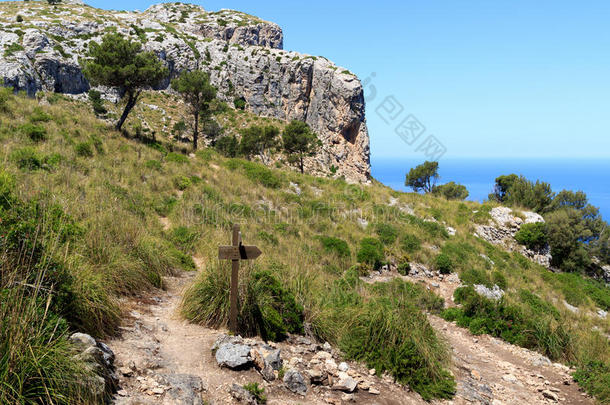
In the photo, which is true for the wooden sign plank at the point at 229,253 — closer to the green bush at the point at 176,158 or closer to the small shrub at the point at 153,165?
the small shrub at the point at 153,165

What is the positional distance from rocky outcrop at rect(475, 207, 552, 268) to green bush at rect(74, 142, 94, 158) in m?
21.4

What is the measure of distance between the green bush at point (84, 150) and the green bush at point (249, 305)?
11859mm

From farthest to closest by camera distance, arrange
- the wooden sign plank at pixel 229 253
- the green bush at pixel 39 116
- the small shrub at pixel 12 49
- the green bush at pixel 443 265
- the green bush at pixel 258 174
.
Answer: the small shrub at pixel 12 49 < the green bush at pixel 258 174 < the green bush at pixel 39 116 < the green bush at pixel 443 265 < the wooden sign plank at pixel 229 253

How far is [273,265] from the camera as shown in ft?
24.3

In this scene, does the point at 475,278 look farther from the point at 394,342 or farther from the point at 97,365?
the point at 97,365

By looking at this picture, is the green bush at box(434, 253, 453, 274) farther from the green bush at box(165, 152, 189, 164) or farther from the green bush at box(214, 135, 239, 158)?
the green bush at box(214, 135, 239, 158)

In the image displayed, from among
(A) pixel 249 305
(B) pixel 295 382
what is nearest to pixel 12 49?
(A) pixel 249 305

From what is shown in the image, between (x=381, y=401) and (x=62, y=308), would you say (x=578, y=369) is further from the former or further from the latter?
(x=62, y=308)

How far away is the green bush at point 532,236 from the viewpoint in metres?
21.9

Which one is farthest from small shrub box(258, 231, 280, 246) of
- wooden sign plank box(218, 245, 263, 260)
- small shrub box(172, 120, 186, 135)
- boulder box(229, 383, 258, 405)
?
small shrub box(172, 120, 186, 135)

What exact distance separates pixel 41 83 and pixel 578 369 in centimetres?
6265

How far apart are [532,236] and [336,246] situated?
50.3 feet

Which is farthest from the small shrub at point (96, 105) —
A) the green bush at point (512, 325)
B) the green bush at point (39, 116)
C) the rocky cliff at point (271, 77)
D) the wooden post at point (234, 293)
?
the green bush at point (512, 325)

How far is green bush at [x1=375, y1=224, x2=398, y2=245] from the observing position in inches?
644
